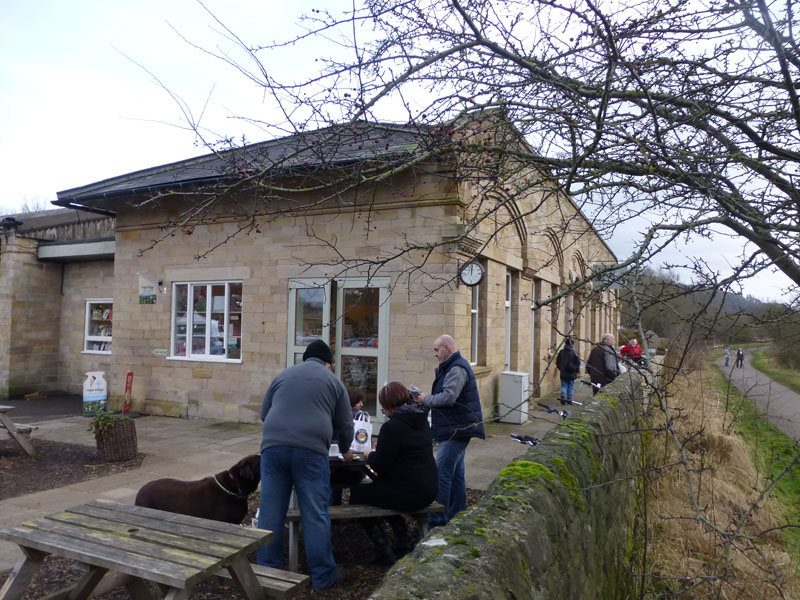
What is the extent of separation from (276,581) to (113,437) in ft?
16.6

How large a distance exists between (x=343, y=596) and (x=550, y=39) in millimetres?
4021

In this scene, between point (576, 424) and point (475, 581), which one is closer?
point (475, 581)

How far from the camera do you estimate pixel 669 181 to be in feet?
11.1

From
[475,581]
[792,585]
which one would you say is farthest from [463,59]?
[792,585]

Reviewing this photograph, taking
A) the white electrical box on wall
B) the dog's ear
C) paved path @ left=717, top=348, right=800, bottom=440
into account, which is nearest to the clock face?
the white electrical box on wall

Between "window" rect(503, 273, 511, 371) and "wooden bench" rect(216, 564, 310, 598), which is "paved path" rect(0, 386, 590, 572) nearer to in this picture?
"window" rect(503, 273, 511, 371)

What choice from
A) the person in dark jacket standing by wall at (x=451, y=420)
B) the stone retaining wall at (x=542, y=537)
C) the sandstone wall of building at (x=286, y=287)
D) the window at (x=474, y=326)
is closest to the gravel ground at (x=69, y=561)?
the person in dark jacket standing by wall at (x=451, y=420)

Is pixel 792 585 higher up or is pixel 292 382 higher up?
pixel 292 382

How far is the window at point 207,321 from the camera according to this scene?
10609 mm

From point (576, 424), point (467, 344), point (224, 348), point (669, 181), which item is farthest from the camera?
point (224, 348)

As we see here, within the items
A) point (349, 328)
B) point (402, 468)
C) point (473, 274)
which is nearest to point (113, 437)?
point (349, 328)

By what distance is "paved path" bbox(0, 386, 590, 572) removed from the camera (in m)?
5.89

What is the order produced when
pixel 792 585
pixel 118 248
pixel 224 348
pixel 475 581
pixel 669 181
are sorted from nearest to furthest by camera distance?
1. pixel 475 581
2. pixel 669 181
3. pixel 792 585
4. pixel 224 348
5. pixel 118 248

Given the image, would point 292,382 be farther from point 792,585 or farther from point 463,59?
point 792,585
